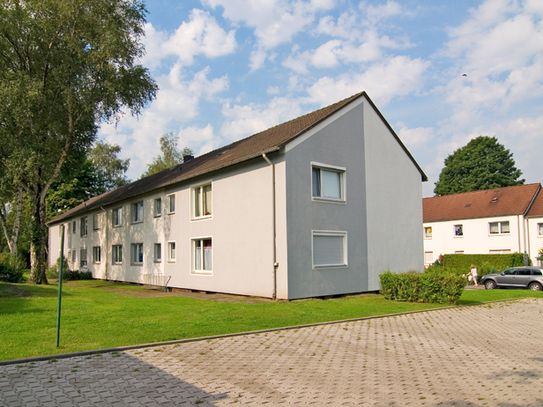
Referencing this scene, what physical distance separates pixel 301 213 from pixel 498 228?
3130 cm

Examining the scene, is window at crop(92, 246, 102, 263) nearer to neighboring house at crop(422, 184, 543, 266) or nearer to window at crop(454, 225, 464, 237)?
neighboring house at crop(422, 184, 543, 266)

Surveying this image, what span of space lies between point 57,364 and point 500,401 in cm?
644

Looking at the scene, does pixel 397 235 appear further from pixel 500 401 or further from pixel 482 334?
pixel 500 401

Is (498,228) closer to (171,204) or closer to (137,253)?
(171,204)

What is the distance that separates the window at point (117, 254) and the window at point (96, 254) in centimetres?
295

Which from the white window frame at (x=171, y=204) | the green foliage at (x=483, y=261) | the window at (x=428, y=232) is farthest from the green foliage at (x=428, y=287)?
the window at (x=428, y=232)

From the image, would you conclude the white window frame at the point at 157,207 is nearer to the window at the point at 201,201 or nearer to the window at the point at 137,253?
the window at the point at 137,253

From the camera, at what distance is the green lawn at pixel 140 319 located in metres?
8.77

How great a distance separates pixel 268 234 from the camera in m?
16.9

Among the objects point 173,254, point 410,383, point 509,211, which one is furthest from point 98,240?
point 509,211

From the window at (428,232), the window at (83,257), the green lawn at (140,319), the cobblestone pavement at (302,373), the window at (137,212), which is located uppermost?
the window at (137,212)

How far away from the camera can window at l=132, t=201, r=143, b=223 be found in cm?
2723

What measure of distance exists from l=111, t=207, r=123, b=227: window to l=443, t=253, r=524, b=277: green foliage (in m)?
25.8

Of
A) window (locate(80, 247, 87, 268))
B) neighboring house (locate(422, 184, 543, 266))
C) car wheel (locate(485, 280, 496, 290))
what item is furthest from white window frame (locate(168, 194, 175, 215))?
neighboring house (locate(422, 184, 543, 266))
